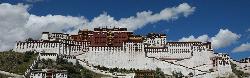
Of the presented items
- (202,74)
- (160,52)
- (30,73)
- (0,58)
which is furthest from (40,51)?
(202,74)

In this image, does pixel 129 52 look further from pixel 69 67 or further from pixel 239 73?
pixel 239 73

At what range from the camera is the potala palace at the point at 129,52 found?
136500mm

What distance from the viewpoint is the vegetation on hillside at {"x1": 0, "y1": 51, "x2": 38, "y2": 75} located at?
121675 mm

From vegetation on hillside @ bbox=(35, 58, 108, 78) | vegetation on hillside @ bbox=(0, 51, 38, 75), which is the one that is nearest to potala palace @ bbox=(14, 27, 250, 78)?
vegetation on hillside @ bbox=(35, 58, 108, 78)

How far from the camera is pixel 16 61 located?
12662 centimetres

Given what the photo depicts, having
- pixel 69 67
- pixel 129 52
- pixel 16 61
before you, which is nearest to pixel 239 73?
pixel 129 52

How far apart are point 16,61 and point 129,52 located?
1168 inches

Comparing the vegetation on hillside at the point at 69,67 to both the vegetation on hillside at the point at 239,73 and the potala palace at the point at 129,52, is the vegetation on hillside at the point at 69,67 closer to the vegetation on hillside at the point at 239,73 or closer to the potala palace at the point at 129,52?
the potala palace at the point at 129,52

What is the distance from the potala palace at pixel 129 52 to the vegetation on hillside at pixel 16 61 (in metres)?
3.74

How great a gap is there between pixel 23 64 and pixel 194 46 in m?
45.7

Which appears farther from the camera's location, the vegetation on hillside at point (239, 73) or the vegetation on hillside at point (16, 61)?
the vegetation on hillside at point (239, 73)

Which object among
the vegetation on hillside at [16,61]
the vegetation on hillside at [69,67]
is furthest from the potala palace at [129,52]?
the vegetation on hillside at [16,61]

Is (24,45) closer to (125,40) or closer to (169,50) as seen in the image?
(125,40)

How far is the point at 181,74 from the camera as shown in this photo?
135875mm
